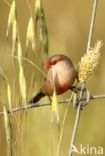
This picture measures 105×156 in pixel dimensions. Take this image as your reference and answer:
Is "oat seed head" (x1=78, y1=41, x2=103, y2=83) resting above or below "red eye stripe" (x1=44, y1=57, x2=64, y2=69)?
below

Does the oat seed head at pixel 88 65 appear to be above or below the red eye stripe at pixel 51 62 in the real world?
below

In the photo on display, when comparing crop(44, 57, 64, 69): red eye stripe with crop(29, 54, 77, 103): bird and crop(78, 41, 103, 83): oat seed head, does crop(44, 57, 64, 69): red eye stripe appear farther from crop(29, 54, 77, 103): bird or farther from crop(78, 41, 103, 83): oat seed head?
crop(78, 41, 103, 83): oat seed head

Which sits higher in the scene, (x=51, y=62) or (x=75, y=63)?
(x=75, y=63)

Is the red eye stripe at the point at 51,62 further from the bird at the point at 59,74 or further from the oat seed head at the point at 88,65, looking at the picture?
the oat seed head at the point at 88,65

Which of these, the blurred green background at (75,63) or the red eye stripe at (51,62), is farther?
the blurred green background at (75,63)

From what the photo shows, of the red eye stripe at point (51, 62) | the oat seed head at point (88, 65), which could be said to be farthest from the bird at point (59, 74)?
the oat seed head at point (88, 65)

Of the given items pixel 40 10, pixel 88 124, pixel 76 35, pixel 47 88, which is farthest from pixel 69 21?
pixel 40 10

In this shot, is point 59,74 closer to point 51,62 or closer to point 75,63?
point 51,62

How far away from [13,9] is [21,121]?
0.79ft

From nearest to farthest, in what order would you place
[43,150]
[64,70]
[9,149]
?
[9,149] < [64,70] < [43,150]

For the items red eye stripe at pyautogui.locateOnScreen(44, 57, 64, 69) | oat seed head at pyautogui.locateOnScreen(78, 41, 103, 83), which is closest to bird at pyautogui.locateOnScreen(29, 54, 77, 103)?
red eye stripe at pyautogui.locateOnScreen(44, 57, 64, 69)

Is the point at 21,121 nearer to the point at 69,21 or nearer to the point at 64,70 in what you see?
the point at 64,70

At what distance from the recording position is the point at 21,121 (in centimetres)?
126

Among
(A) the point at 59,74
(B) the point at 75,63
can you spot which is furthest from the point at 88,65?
(B) the point at 75,63
